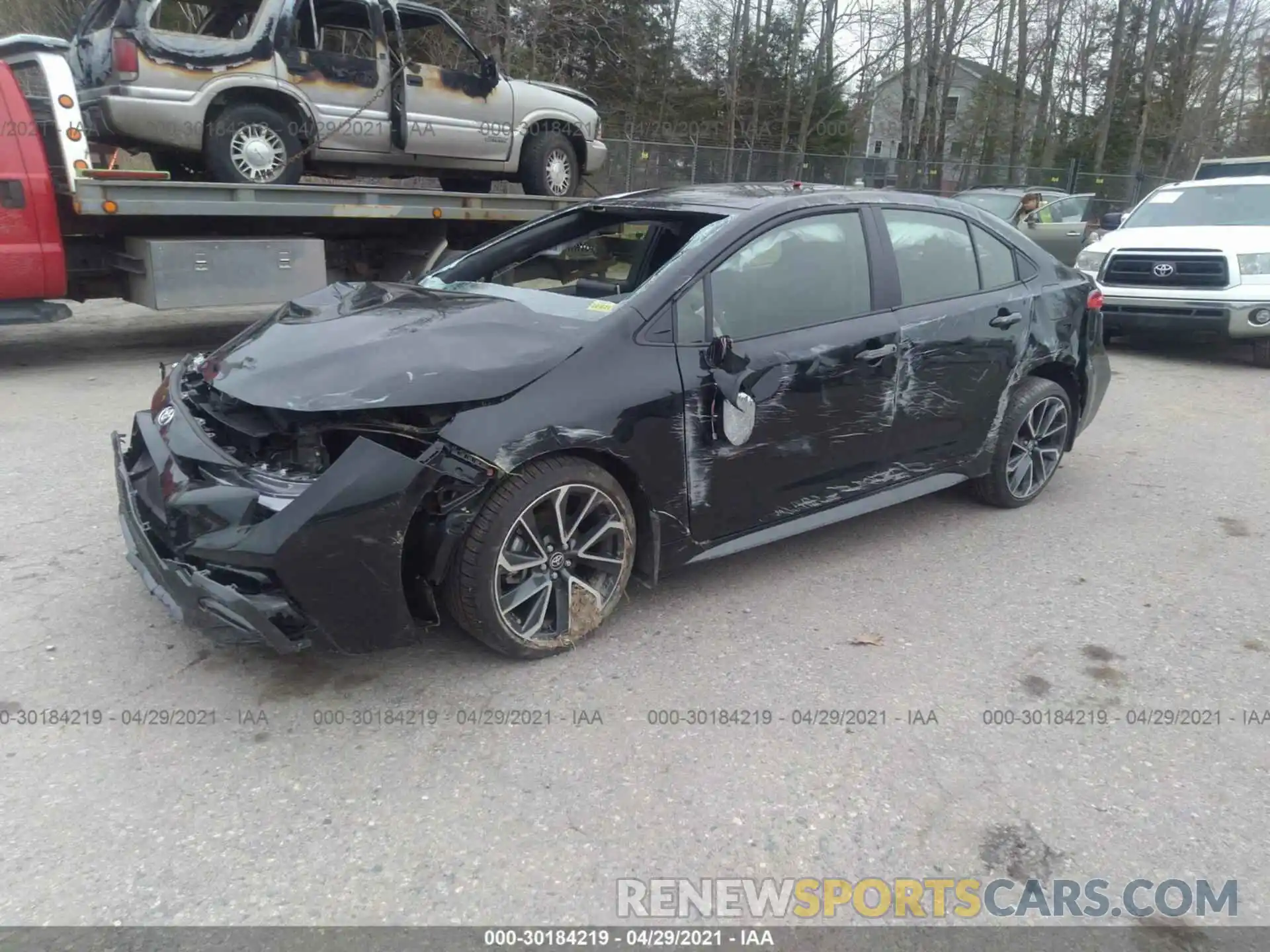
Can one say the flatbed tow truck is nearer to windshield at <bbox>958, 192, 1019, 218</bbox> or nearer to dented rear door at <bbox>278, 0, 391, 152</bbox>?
dented rear door at <bbox>278, 0, 391, 152</bbox>

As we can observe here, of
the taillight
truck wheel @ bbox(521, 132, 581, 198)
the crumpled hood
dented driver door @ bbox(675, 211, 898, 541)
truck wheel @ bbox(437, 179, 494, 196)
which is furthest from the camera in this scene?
truck wheel @ bbox(437, 179, 494, 196)

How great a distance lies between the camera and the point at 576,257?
15.2ft

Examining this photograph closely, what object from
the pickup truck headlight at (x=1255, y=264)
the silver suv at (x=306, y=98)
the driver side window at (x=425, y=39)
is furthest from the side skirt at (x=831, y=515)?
the driver side window at (x=425, y=39)

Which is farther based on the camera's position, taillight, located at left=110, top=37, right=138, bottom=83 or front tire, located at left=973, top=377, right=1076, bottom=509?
taillight, located at left=110, top=37, right=138, bottom=83

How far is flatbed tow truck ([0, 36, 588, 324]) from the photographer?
6.85 meters

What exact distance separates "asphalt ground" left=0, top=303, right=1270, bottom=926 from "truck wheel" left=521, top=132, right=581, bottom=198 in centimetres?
683

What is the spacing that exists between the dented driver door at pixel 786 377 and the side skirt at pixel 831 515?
4 cm

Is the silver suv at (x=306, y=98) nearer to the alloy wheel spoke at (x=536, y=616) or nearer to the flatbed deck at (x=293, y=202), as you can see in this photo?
the flatbed deck at (x=293, y=202)

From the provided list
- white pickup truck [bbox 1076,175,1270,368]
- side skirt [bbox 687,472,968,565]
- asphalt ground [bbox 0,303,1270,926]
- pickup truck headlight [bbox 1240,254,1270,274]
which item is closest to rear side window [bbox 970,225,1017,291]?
side skirt [bbox 687,472,968,565]

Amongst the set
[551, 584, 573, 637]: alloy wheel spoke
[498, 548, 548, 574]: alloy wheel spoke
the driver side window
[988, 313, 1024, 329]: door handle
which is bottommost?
[551, 584, 573, 637]: alloy wheel spoke

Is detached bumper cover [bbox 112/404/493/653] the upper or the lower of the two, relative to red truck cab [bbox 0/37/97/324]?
lower

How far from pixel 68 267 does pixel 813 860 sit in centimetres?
782

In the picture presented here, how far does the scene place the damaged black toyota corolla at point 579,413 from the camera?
2.88m

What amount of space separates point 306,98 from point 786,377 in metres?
6.54
